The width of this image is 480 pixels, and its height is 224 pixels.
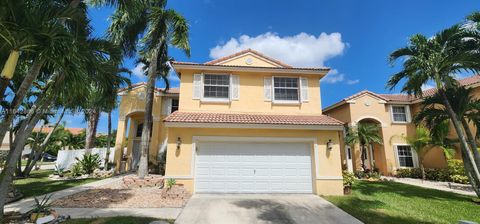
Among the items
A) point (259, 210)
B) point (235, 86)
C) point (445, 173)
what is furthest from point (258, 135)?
point (445, 173)

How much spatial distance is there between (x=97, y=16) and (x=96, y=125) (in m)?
16.8

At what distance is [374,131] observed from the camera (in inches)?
696

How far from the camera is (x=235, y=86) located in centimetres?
1301

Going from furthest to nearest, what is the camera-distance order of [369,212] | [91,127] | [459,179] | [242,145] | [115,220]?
[91,127], [459,179], [242,145], [369,212], [115,220]

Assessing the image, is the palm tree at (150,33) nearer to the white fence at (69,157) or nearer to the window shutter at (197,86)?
the window shutter at (197,86)

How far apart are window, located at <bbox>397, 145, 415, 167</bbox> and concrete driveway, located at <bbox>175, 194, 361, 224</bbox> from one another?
12.6 meters

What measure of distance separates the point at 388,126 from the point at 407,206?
11.6 m

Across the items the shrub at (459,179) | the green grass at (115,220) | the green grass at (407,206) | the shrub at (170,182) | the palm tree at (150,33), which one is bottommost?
the green grass at (407,206)

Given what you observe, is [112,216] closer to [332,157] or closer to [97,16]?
[97,16]

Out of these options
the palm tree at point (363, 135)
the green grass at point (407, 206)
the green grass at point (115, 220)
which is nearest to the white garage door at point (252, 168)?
the green grass at point (407, 206)

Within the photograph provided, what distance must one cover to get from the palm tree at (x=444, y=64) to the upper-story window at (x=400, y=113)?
29.5ft

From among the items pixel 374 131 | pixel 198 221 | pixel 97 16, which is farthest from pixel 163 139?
pixel 374 131

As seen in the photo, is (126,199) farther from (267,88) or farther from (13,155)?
(267,88)

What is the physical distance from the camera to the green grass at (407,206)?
7.54m
